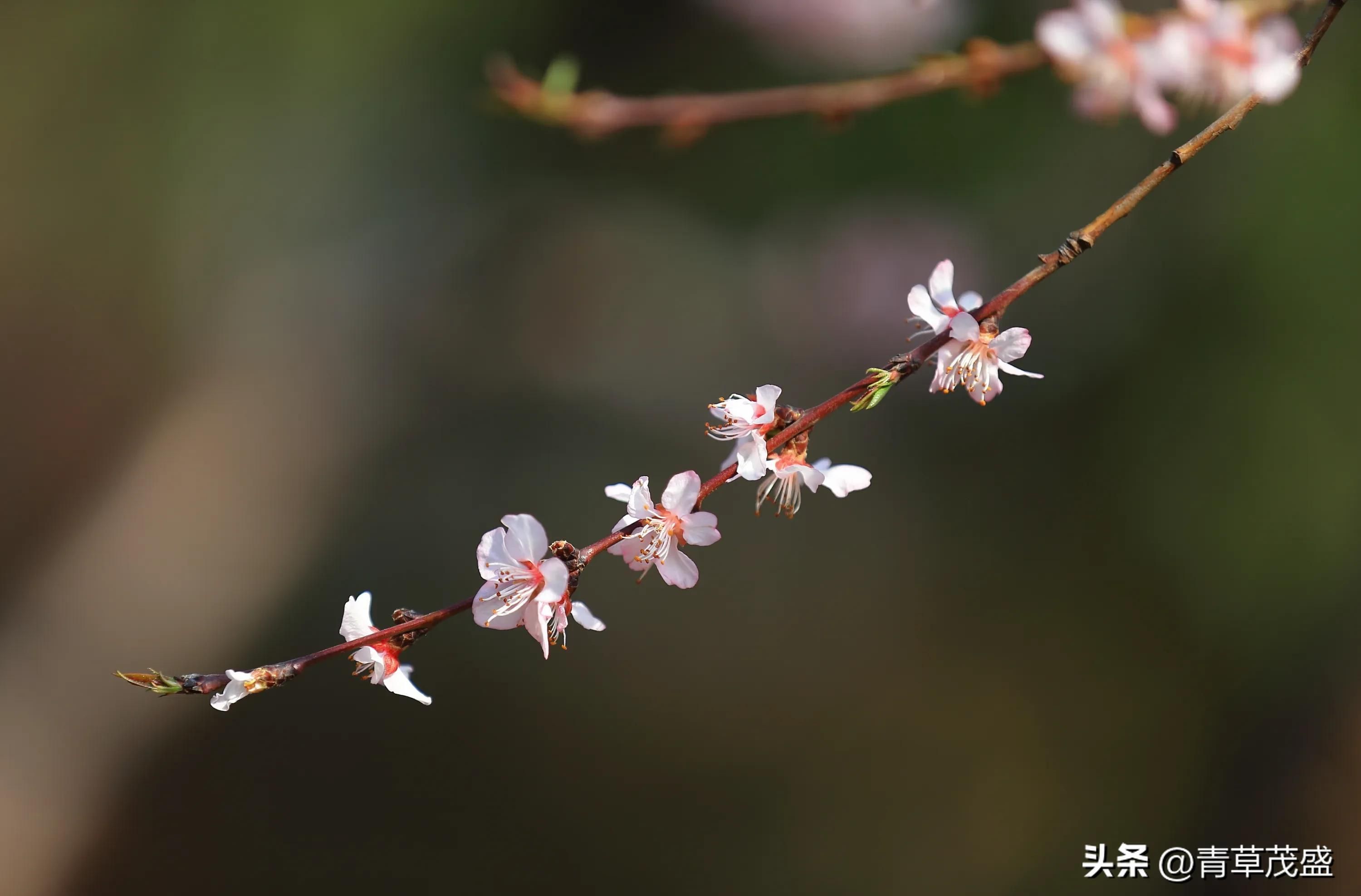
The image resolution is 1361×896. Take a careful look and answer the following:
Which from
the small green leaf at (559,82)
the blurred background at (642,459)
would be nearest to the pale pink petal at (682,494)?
the small green leaf at (559,82)

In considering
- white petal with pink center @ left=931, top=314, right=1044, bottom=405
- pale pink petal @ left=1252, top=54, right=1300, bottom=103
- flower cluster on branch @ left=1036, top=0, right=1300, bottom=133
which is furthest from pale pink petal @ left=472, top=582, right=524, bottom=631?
flower cluster on branch @ left=1036, top=0, right=1300, bottom=133

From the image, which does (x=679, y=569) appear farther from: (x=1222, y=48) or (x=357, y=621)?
(x=1222, y=48)

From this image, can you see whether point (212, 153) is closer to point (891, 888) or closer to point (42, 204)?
point (42, 204)

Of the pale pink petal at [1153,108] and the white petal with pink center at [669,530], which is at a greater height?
the pale pink petal at [1153,108]

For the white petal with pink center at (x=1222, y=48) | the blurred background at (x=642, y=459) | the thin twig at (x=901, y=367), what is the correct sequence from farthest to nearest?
1. the blurred background at (x=642, y=459)
2. the white petal with pink center at (x=1222, y=48)
3. the thin twig at (x=901, y=367)

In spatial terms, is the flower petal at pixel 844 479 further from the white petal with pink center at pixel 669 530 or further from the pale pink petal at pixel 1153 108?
the pale pink petal at pixel 1153 108

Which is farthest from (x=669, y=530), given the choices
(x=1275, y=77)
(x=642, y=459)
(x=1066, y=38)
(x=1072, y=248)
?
(x=642, y=459)

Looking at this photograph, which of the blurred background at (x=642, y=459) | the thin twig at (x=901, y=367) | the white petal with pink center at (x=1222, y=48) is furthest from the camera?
the blurred background at (x=642, y=459)

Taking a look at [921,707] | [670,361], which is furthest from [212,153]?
[921,707]
